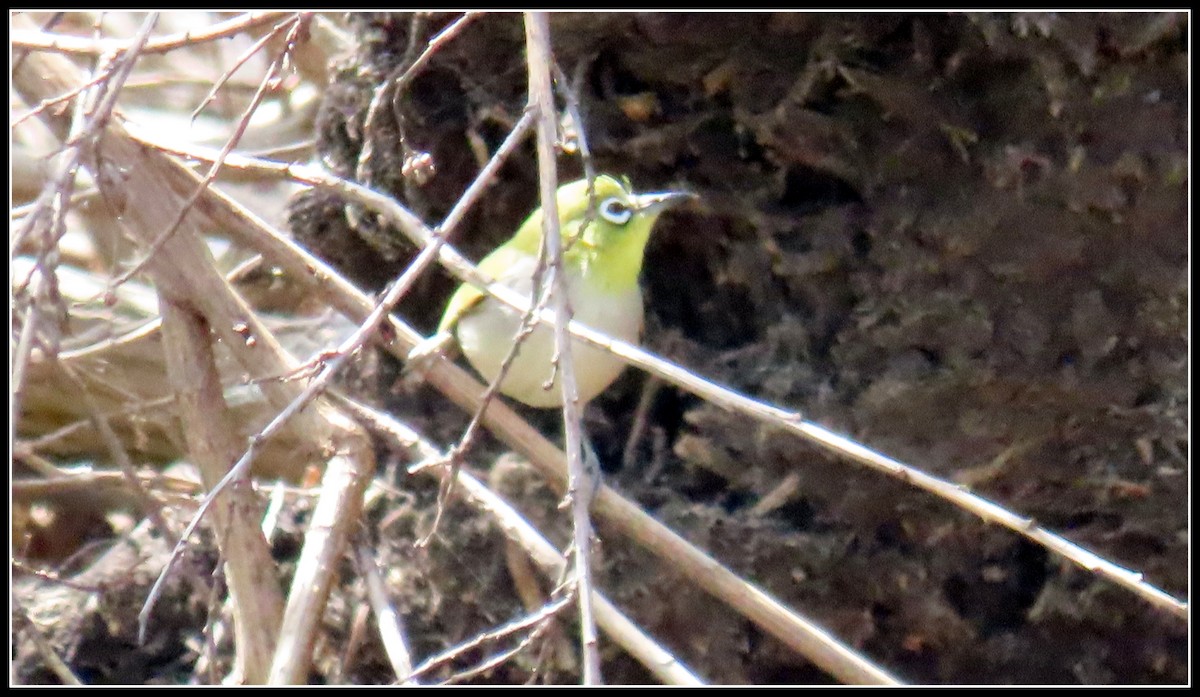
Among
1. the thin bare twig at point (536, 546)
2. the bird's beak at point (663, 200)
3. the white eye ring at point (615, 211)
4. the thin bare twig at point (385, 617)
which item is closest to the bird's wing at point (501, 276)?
the white eye ring at point (615, 211)

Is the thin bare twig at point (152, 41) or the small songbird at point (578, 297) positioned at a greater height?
the thin bare twig at point (152, 41)

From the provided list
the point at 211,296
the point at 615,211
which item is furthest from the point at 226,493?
the point at 615,211

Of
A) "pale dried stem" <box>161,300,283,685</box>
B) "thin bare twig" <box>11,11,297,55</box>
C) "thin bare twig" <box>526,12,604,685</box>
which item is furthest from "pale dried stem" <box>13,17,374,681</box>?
"thin bare twig" <box>526,12,604,685</box>

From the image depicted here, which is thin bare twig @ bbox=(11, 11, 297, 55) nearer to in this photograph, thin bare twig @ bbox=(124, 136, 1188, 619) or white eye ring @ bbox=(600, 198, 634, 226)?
thin bare twig @ bbox=(124, 136, 1188, 619)

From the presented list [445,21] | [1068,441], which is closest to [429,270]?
[445,21]

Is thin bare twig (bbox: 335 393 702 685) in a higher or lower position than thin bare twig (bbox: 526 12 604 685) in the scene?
lower

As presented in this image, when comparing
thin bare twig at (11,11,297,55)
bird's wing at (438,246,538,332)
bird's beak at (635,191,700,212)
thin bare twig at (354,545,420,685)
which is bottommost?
thin bare twig at (354,545,420,685)

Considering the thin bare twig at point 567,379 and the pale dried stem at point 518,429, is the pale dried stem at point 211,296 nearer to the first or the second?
the pale dried stem at point 518,429

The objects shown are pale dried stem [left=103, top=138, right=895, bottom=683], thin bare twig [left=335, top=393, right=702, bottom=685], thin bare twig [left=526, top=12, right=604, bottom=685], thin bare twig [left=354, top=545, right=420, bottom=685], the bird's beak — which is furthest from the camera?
the bird's beak
